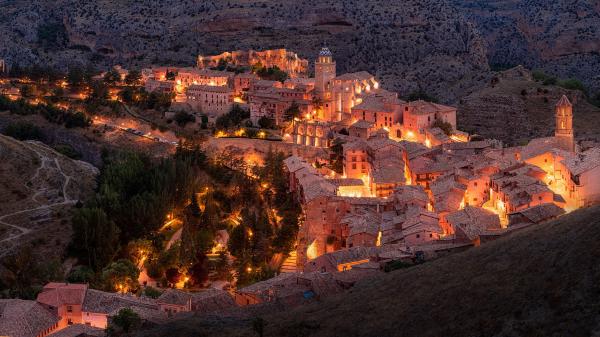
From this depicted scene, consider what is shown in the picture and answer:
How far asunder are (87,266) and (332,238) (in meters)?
11.0

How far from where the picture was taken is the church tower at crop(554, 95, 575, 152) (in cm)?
4338

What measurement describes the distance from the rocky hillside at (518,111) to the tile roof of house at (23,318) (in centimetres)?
4102

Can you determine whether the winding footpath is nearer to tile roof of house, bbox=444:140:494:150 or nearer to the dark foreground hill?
tile roof of house, bbox=444:140:494:150

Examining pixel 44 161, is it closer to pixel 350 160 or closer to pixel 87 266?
pixel 87 266

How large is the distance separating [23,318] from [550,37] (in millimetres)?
79767

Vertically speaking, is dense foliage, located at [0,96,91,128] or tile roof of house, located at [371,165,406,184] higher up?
tile roof of house, located at [371,165,406,184]

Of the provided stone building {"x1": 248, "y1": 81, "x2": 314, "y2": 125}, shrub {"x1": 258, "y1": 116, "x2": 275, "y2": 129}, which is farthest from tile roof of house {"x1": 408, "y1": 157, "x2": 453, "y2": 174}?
shrub {"x1": 258, "y1": 116, "x2": 275, "y2": 129}

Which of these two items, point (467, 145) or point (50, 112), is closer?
point (467, 145)

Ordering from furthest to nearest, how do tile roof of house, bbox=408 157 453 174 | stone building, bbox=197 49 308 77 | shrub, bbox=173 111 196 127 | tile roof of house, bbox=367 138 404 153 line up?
stone building, bbox=197 49 308 77 < shrub, bbox=173 111 196 127 < tile roof of house, bbox=367 138 404 153 < tile roof of house, bbox=408 157 453 174

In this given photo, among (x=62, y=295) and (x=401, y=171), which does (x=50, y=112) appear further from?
(x=62, y=295)

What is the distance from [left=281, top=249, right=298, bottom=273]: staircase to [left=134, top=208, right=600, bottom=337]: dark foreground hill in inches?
493

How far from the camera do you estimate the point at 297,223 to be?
42875mm

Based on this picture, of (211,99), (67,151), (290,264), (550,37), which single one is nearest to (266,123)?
(211,99)

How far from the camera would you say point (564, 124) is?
44.4m
